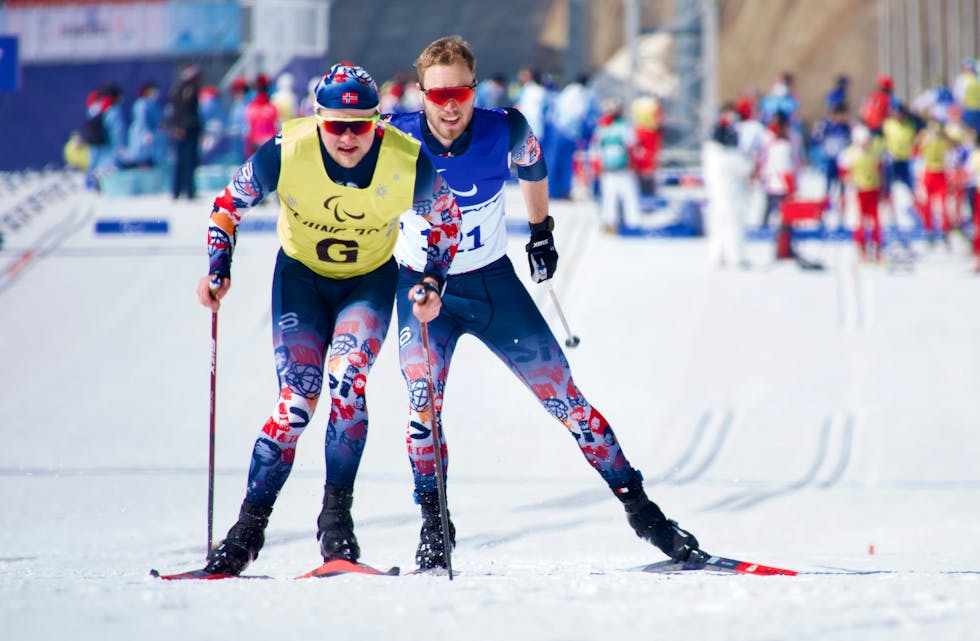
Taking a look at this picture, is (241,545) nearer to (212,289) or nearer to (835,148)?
(212,289)

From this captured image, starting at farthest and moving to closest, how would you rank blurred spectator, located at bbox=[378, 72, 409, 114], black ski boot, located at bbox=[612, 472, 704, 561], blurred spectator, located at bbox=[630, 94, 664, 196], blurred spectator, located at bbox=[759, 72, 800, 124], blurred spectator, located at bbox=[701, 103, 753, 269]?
blurred spectator, located at bbox=[759, 72, 800, 124] → blurred spectator, located at bbox=[630, 94, 664, 196] → blurred spectator, located at bbox=[378, 72, 409, 114] → blurred spectator, located at bbox=[701, 103, 753, 269] → black ski boot, located at bbox=[612, 472, 704, 561]

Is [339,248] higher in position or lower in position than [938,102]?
lower

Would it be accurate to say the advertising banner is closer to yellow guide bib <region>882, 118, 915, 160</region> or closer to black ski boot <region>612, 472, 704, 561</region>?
yellow guide bib <region>882, 118, 915, 160</region>

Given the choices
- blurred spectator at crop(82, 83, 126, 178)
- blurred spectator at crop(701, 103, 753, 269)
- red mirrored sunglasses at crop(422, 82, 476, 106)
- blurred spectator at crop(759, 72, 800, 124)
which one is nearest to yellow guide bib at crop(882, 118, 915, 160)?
blurred spectator at crop(759, 72, 800, 124)

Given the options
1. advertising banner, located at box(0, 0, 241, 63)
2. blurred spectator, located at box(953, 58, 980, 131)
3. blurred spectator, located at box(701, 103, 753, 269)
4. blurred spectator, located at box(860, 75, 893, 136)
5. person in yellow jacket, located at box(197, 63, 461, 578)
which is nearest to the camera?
person in yellow jacket, located at box(197, 63, 461, 578)

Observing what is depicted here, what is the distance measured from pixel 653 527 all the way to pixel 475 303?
4.13 ft

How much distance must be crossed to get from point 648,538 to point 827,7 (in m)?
34.7

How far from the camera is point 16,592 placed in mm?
4691

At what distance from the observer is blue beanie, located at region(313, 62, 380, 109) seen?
5.33 metres

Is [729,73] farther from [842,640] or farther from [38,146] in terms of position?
[842,640]

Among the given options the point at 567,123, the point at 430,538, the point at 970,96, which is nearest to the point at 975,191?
the point at 567,123

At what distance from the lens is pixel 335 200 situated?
545 cm

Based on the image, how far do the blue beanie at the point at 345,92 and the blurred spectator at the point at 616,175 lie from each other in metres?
12.3

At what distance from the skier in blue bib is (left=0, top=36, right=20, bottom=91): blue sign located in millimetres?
11233
